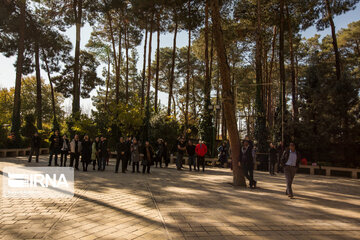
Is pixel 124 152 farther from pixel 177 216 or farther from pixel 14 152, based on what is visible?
pixel 14 152

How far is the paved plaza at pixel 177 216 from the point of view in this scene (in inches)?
155

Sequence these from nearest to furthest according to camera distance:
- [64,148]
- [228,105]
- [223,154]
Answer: [228,105]
[64,148]
[223,154]

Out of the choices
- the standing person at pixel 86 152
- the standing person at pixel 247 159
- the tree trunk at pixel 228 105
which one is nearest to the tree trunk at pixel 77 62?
the standing person at pixel 86 152

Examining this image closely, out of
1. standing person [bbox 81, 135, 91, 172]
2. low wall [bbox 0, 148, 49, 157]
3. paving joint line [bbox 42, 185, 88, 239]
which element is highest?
standing person [bbox 81, 135, 91, 172]

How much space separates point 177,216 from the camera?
4.83 metres

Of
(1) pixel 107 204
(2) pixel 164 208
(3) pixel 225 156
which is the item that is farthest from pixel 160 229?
(3) pixel 225 156

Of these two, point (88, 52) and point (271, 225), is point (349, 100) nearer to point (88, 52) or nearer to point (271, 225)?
point (271, 225)

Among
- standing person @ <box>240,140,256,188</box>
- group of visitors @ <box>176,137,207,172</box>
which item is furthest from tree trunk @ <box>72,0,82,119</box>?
standing person @ <box>240,140,256,188</box>

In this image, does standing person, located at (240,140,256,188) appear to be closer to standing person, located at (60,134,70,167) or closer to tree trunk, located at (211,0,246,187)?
tree trunk, located at (211,0,246,187)

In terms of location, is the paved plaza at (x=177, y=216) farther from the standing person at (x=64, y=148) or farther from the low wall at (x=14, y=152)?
the low wall at (x=14, y=152)

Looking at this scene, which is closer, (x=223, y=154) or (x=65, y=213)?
(x=65, y=213)

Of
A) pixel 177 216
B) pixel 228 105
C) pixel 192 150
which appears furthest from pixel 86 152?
pixel 177 216

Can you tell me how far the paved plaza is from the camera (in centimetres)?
393

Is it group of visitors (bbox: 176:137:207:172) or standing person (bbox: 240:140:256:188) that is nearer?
standing person (bbox: 240:140:256:188)
